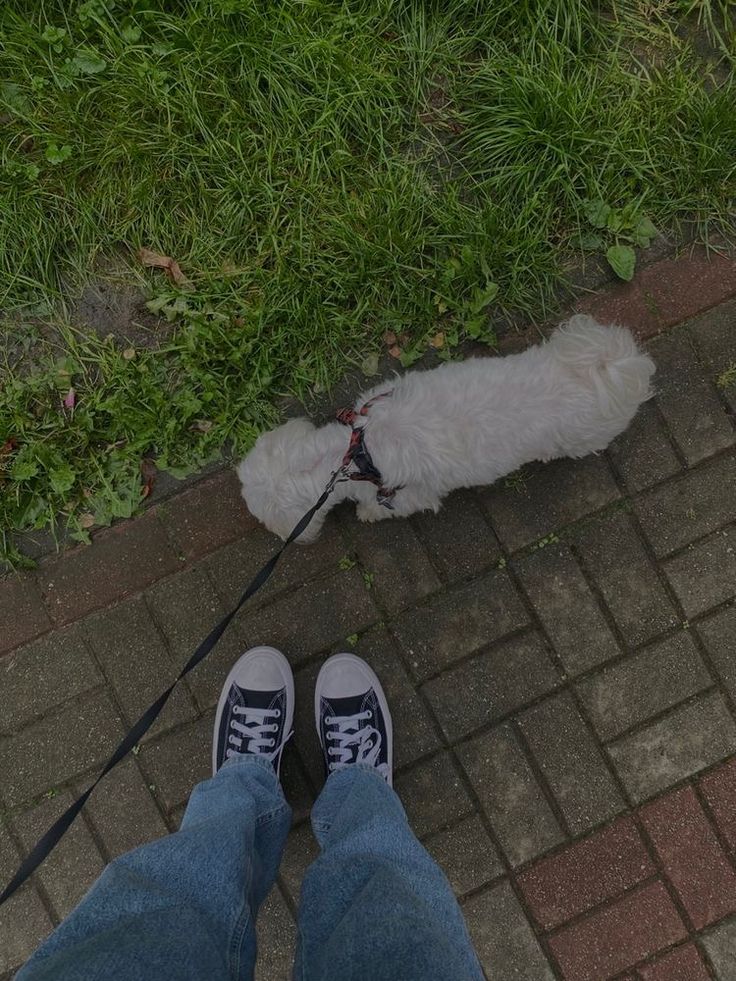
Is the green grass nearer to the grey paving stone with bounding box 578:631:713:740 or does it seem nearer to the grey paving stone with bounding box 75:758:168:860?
the grey paving stone with bounding box 75:758:168:860

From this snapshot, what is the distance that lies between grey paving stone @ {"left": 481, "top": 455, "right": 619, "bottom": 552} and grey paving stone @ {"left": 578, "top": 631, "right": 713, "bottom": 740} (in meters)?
0.57

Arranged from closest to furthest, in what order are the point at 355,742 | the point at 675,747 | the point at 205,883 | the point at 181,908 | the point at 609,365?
the point at 181,908, the point at 205,883, the point at 609,365, the point at 355,742, the point at 675,747

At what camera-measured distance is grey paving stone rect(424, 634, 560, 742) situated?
246 cm

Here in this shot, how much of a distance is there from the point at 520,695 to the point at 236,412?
150 centimetres

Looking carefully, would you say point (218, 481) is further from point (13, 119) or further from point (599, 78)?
point (599, 78)

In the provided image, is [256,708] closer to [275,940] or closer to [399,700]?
[399,700]

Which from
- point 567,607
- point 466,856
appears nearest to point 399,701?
point 466,856

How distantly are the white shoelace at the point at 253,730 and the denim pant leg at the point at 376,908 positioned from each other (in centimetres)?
37

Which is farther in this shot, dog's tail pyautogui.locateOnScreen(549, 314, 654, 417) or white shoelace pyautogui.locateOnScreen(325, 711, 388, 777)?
white shoelace pyautogui.locateOnScreen(325, 711, 388, 777)

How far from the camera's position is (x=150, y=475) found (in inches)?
→ 99.6

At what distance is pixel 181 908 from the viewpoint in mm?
1540

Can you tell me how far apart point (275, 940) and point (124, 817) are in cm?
72

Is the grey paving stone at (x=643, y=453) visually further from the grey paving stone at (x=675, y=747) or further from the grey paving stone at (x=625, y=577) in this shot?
the grey paving stone at (x=675, y=747)

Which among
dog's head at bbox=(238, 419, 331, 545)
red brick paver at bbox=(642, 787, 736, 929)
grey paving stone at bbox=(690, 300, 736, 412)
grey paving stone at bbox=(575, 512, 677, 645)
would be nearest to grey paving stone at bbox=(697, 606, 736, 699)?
grey paving stone at bbox=(575, 512, 677, 645)
